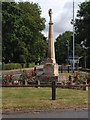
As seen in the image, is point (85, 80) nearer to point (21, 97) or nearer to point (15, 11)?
point (21, 97)

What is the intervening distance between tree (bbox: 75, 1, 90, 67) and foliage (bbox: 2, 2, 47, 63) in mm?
9703

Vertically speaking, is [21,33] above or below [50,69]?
above

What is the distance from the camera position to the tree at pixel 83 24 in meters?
71.5

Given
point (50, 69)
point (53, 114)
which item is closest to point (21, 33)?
point (50, 69)

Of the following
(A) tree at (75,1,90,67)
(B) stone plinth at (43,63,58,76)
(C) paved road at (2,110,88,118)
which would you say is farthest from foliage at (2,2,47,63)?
(C) paved road at (2,110,88,118)

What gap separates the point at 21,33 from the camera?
219 feet

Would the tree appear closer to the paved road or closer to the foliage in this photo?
the foliage

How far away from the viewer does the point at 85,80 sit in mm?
23797

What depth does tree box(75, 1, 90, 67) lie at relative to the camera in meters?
71.5

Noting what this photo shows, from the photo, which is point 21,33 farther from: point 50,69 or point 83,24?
point 50,69

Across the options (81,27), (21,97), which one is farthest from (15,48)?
(21,97)

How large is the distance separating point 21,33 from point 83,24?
44.6 feet

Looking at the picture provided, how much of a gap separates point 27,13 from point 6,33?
19.0 m

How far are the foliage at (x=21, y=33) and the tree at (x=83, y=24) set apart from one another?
31.8 ft
